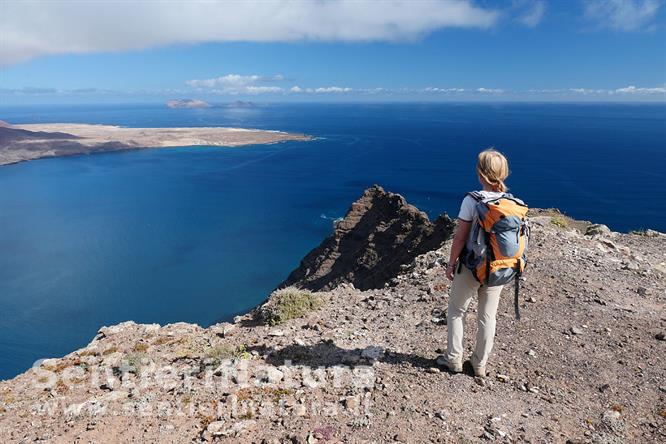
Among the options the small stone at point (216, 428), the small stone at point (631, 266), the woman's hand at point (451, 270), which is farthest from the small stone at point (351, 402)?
the small stone at point (631, 266)

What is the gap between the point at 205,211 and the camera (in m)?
82.1

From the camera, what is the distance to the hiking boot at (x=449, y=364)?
593 cm

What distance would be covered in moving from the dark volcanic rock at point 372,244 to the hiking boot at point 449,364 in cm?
1935

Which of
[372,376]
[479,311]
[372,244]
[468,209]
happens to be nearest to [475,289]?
[479,311]

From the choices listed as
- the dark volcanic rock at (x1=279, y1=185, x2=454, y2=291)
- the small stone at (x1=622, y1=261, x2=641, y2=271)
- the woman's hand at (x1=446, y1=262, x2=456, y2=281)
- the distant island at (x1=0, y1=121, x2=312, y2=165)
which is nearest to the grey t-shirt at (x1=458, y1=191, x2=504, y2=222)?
the woman's hand at (x1=446, y1=262, x2=456, y2=281)

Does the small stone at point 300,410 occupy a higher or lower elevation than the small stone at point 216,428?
higher

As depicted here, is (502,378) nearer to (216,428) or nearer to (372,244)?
(216,428)

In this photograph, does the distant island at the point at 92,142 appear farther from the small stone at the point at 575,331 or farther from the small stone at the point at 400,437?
the small stone at the point at 400,437

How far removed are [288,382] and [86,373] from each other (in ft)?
11.9

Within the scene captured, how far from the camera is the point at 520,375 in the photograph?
6.00 meters

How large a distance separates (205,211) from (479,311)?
266ft

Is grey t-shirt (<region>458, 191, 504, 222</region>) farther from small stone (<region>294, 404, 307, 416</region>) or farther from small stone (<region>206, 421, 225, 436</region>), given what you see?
small stone (<region>206, 421, 225, 436</region>)

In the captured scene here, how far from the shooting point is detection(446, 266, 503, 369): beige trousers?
538cm

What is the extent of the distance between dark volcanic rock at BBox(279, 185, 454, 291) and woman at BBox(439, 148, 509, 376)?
19690 millimetres
